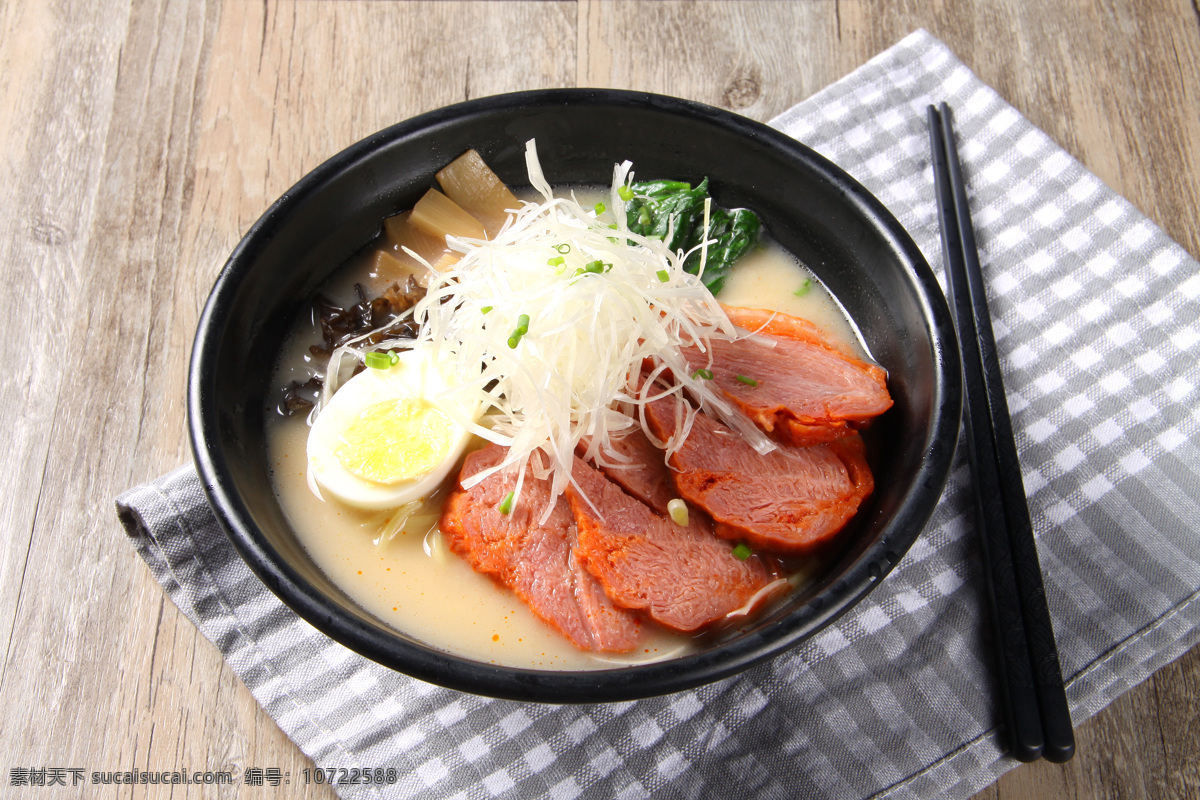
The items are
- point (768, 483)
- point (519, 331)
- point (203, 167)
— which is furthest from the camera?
point (203, 167)

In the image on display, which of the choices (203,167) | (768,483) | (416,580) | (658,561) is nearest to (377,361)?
(416,580)

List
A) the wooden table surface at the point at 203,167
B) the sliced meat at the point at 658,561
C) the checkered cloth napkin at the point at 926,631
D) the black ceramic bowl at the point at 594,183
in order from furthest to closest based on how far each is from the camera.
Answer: the wooden table surface at the point at 203,167, the checkered cloth napkin at the point at 926,631, the sliced meat at the point at 658,561, the black ceramic bowl at the point at 594,183

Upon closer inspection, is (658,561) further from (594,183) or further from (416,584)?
(594,183)

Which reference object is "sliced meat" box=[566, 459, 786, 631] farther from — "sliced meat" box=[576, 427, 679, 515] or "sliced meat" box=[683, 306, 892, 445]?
"sliced meat" box=[683, 306, 892, 445]

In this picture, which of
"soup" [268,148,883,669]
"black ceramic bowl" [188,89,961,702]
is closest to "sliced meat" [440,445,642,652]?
"soup" [268,148,883,669]

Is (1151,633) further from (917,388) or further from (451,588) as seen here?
(451,588)

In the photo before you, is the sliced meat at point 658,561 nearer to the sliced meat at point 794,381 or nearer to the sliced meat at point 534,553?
the sliced meat at point 534,553

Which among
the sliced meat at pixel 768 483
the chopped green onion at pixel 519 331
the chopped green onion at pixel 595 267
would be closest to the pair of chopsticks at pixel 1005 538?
the sliced meat at pixel 768 483
